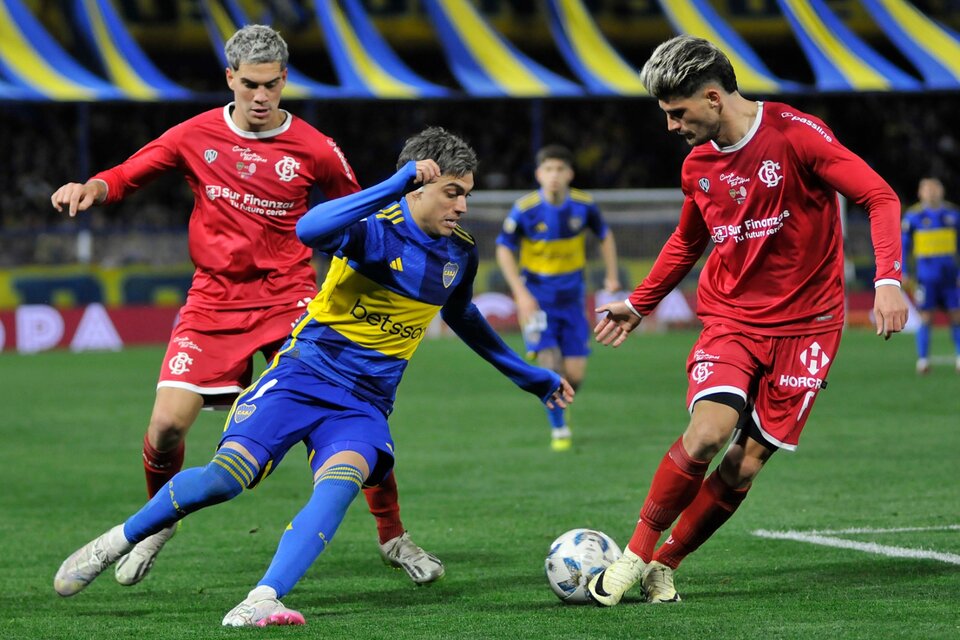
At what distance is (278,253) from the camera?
692 cm

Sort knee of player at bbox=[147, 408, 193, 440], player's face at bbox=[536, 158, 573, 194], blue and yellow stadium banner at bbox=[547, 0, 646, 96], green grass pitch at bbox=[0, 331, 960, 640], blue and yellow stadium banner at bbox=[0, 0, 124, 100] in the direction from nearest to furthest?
green grass pitch at bbox=[0, 331, 960, 640], knee of player at bbox=[147, 408, 193, 440], player's face at bbox=[536, 158, 573, 194], blue and yellow stadium banner at bbox=[0, 0, 124, 100], blue and yellow stadium banner at bbox=[547, 0, 646, 96]

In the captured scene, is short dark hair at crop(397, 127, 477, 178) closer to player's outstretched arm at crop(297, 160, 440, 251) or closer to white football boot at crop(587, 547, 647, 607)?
player's outstretched arm at crop(297, 160, 440, 251)

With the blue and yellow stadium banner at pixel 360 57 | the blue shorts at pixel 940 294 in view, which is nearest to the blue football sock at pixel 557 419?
the blue shorts at pixel 940 294

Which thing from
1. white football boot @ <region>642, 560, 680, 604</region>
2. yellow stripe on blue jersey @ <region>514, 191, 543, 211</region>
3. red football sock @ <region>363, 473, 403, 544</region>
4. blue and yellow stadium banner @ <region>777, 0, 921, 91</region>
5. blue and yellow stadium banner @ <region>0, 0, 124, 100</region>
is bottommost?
blue and yellow stadium banner @ <region>0, 0, 124, 100</region>

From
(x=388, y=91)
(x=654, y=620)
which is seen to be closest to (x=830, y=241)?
(x=654, y=620)

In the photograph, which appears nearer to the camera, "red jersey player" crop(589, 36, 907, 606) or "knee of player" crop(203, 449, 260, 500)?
"knee of player" crop(203, 449, 260, 500)

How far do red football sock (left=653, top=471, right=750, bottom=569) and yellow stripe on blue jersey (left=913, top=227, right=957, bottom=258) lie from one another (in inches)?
501

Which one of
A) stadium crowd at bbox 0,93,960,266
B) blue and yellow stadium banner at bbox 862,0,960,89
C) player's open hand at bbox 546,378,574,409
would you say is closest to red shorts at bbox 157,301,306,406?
player's open hand at bbox 546,378,574,409

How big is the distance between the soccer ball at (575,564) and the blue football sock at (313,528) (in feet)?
2.96

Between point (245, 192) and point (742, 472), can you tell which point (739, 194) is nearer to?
point (742, 472)

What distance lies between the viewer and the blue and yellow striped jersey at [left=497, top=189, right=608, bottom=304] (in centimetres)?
1261

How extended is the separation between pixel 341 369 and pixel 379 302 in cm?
30

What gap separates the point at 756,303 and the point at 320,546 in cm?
197

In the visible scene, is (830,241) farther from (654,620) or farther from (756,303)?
(654,620)
